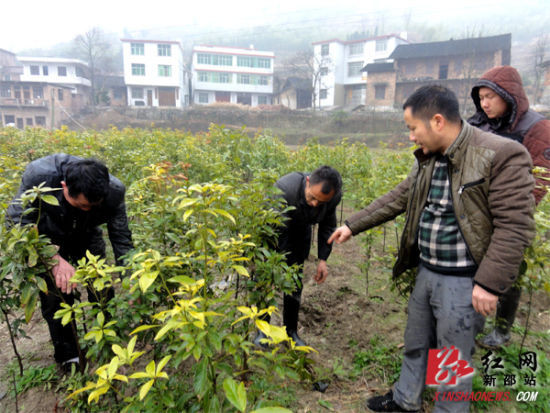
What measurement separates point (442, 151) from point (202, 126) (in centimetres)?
3172

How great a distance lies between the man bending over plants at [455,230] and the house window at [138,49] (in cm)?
4105

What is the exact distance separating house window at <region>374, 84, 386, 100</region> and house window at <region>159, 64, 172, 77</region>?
21.4m

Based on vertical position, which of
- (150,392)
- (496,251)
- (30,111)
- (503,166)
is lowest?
(150,392)

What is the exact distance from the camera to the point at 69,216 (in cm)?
239

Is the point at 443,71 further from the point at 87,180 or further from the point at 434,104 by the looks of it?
the point at 87,180

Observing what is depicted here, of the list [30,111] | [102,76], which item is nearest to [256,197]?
[30,111]

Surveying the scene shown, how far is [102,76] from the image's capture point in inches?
1625

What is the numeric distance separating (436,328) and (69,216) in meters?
2.47

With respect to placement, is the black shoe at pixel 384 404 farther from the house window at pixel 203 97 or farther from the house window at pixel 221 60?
the house window at pixel 203 97

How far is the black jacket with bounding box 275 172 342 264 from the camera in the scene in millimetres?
2619

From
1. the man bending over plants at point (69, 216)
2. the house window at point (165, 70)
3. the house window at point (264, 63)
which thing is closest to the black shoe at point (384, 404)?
the man bending over plants at point (69, 216)

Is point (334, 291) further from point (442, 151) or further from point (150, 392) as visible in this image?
point (150, 392)

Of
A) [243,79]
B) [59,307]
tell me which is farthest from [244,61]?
[59,307]

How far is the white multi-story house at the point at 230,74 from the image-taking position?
39.5m
